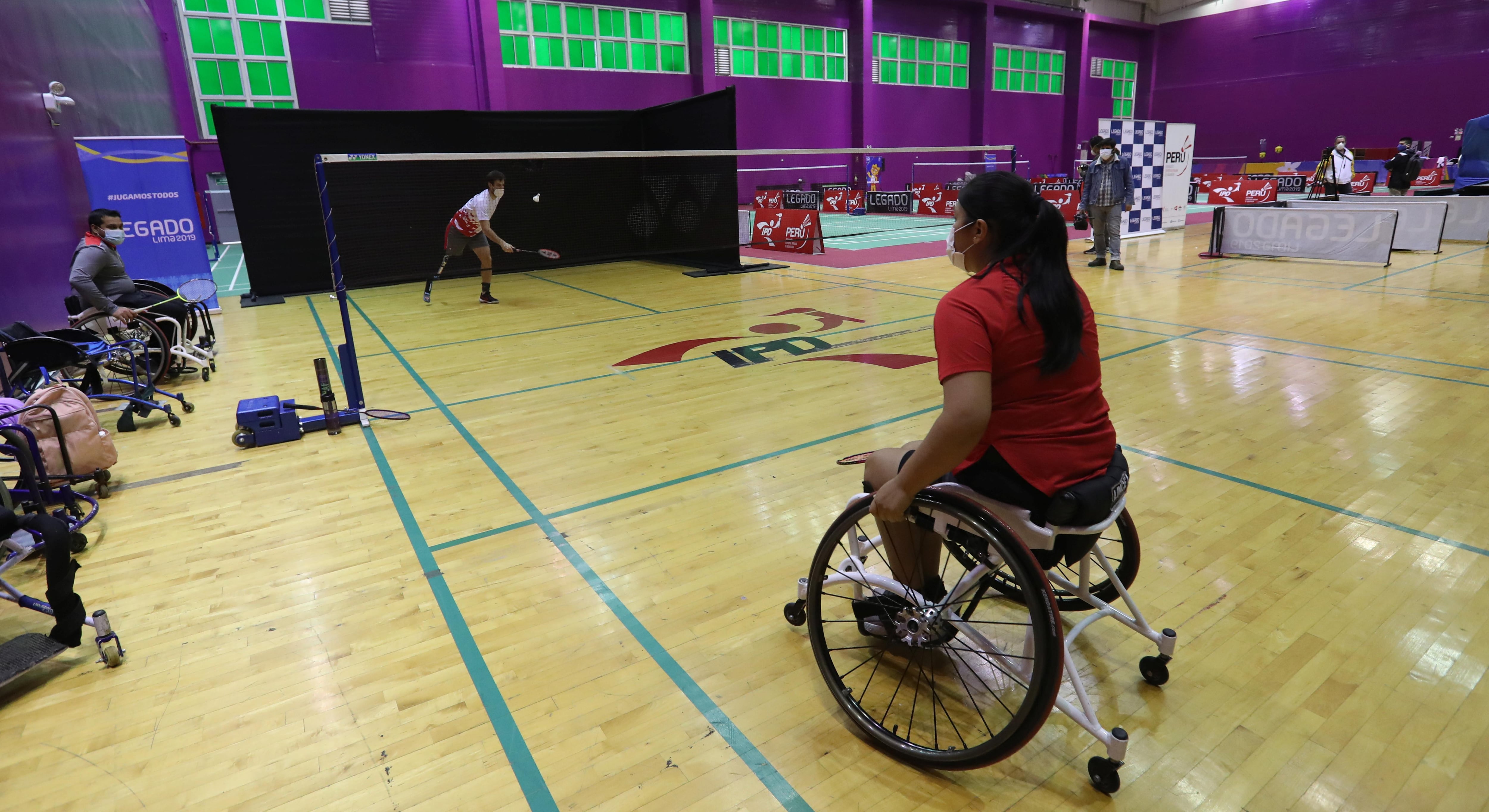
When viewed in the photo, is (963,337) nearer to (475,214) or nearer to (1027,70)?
(475,214)

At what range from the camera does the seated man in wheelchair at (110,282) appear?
19.3 feet

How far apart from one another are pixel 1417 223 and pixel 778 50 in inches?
712

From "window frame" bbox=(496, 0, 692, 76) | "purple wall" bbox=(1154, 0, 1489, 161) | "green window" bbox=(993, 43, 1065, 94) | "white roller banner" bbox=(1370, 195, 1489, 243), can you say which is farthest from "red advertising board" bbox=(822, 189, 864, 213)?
"purple wall" bbox=(1154, 0, 1489, 161)

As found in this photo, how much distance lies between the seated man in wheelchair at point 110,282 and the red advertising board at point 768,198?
49.9ft

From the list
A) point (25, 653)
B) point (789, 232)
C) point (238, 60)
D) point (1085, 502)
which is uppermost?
point (238, 60)

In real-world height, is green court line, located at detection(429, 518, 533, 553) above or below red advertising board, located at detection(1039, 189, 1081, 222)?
below

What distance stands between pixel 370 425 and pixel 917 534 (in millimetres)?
4310

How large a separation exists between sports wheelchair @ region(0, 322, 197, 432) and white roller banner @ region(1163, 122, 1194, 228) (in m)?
15.7

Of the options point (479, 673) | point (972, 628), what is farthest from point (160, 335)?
point (972, 628)

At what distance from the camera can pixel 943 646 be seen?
2330mm

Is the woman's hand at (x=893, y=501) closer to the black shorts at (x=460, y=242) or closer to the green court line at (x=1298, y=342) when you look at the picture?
the green court line at (x=1298, y=342)

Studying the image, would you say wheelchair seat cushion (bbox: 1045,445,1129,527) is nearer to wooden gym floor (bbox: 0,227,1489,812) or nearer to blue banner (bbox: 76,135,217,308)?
wooden gym floor (bbox: 0,227,1489,812)

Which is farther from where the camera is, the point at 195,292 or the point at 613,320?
the point at 613,320

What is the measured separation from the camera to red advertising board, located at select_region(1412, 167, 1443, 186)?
21.0 m
